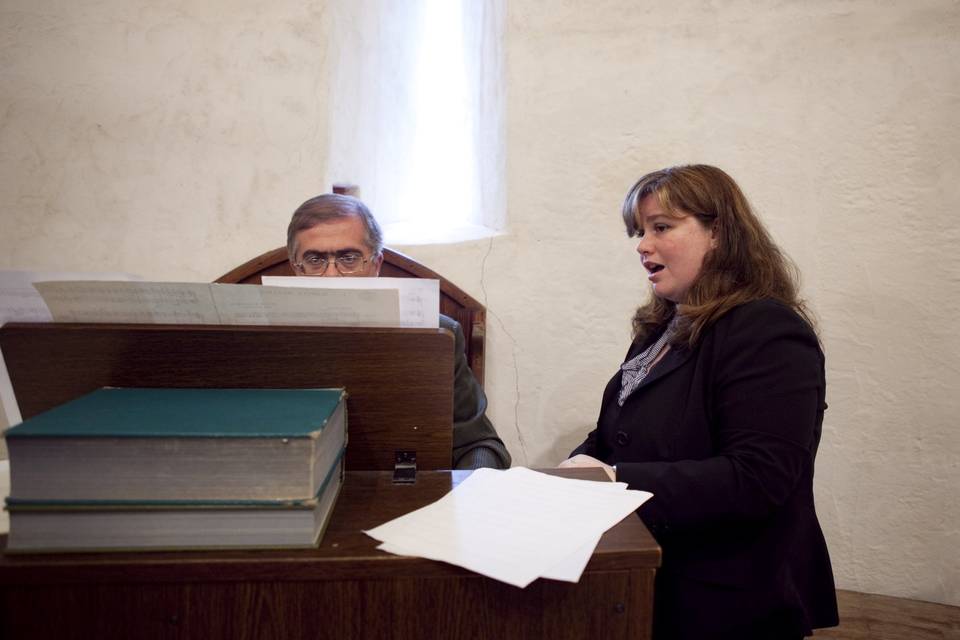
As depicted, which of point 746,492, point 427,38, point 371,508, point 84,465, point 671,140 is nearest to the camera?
point 84,465

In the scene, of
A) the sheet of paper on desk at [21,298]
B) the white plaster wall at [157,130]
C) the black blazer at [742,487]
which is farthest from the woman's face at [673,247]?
the white plaster wall at [157,130]

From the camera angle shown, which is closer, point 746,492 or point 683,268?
point 746,492

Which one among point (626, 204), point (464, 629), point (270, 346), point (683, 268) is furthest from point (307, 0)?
point (464, 629)

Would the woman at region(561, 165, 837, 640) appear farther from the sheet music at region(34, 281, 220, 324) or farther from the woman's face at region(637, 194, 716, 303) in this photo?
the sheet music at region(34, 281, 220, 324)

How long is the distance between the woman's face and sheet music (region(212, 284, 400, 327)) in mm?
741

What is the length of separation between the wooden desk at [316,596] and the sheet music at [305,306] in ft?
0.86

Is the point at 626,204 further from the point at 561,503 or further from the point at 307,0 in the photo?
the point at 307,0

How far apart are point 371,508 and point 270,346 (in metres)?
0.24

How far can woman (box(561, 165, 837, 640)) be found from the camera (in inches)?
40.3

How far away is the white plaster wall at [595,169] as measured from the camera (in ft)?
7.38

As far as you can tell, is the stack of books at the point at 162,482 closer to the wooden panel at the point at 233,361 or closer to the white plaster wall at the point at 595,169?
the wooden panel at the point at 233,361

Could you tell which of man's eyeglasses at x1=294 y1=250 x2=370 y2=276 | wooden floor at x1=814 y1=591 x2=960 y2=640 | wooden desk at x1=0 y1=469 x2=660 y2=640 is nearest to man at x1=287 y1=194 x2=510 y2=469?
man's eyeglasses at x1=294 y1=250 x2=370 y2=276

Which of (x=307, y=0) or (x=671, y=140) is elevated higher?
(x=307, y=0)

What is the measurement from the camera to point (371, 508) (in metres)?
0.74
